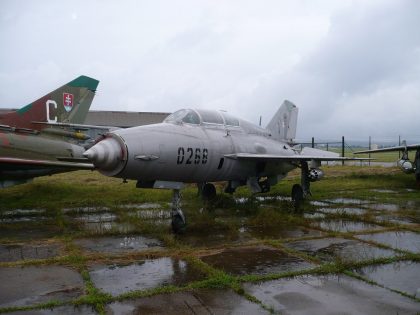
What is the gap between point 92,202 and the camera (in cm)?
1180

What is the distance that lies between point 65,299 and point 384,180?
17142 millimetres

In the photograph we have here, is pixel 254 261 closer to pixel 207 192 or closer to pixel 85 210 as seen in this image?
pixel 207 192

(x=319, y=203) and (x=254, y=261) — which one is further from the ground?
(x=319, y=203)

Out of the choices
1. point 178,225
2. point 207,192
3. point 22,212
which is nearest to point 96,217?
point 22,212

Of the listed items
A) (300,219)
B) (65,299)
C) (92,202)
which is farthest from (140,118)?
(65,299)

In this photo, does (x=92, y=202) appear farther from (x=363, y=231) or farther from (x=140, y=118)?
(x=140, y=118)

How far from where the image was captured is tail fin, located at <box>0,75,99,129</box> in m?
12.2

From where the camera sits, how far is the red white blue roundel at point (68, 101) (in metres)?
13.4

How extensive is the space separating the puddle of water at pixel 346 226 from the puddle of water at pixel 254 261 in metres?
2.34

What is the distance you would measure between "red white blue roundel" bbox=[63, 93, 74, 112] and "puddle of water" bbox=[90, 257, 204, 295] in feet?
29.3

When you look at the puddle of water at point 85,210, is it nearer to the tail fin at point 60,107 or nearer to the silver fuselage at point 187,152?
the tail fin at point 60,107

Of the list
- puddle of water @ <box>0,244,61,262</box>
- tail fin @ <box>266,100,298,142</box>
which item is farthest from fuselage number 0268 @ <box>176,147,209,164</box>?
tail fin @ <box>266,100,298,142</box>

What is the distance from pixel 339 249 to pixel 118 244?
3.72 m

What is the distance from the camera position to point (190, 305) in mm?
4273
